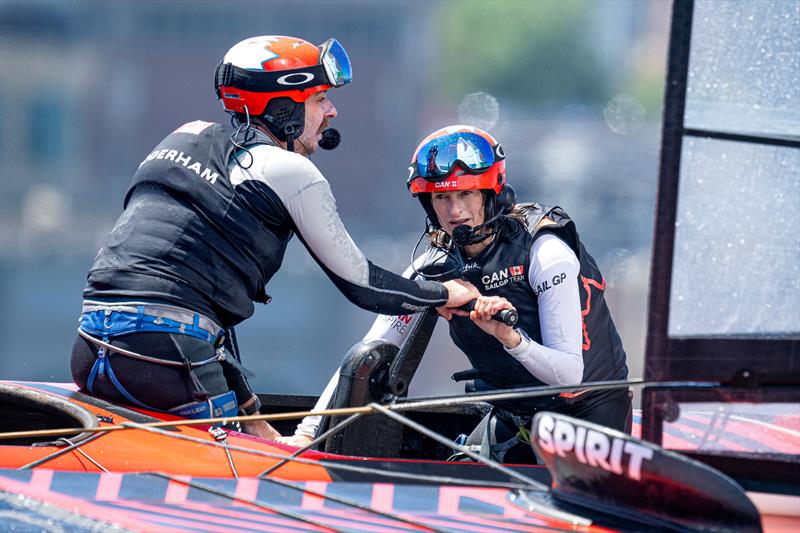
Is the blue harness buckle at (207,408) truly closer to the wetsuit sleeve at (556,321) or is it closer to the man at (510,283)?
the man at (510,283)

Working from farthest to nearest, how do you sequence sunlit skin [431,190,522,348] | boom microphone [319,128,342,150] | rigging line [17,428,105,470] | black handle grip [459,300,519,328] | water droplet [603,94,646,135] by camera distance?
water droplet [603,94,646,135] → boom microphone [319,128,342,150] → sunlit skin [431,190,522,348] → black handle grip [459,300,519,328] → rigging line [17,428,105,470]

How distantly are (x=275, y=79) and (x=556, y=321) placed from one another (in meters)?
1.16

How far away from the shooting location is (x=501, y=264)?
3785 mm

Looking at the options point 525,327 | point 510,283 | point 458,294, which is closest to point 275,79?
point 458,294

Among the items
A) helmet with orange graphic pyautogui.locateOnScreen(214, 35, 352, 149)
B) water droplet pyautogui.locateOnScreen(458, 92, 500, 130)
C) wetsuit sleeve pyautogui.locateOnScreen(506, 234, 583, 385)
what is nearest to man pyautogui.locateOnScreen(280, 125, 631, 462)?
wetsuit sleeve pyautogui.locateOnScreen(506, 234, 583, 385)

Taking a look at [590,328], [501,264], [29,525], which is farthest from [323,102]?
[29,525]

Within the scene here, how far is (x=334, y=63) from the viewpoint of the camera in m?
3.76

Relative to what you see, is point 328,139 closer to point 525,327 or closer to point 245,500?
point 525,327

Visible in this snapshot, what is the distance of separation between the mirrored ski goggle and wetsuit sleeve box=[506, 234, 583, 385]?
1.11 feet

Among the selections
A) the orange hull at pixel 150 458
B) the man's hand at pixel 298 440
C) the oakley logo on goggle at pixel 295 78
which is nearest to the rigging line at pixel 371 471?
the orange hull at pixel 150 458

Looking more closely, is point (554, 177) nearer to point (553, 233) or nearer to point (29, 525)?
point (553, 233)

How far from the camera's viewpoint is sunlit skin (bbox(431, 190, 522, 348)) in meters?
3.53

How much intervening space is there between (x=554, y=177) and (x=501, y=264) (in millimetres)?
19437

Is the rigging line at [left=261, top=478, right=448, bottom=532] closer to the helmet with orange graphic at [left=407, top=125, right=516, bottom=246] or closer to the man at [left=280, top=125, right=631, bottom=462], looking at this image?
the man at [left=280, top=125, right=631, bottom=462]
